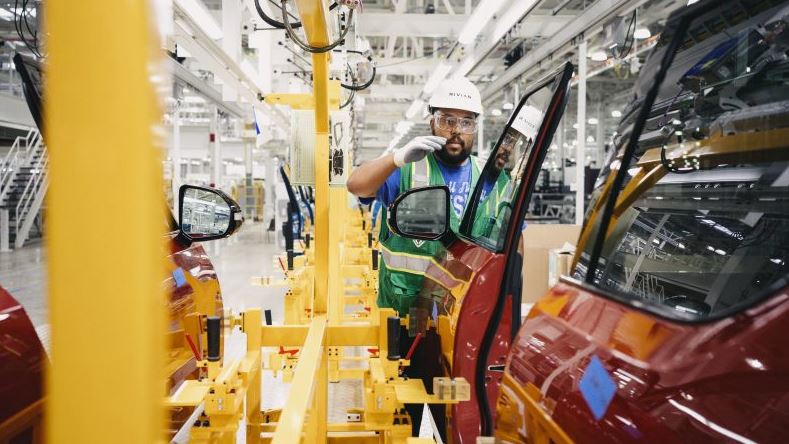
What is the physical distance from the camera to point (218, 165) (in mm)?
13234

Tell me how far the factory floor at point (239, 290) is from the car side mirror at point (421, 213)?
1119 mm

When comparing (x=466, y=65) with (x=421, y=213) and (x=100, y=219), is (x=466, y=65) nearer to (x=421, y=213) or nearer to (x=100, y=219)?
(x=421, y=213)

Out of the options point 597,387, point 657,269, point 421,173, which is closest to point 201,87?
point 421,173

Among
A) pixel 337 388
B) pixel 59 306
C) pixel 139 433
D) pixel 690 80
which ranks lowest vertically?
pixel 337 388

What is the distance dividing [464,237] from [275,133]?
40.2 feet

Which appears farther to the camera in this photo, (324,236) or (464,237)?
(324,236)

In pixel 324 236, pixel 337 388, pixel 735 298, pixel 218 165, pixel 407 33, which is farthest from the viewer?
pixel 218 165

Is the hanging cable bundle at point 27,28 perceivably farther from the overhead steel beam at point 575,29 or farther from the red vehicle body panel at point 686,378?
the overhead steel beam at point 575,29

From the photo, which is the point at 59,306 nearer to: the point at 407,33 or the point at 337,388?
the point at 337,388

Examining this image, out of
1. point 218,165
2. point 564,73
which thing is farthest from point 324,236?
point 218,165

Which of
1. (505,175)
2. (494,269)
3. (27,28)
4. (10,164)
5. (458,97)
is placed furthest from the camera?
(10,164)

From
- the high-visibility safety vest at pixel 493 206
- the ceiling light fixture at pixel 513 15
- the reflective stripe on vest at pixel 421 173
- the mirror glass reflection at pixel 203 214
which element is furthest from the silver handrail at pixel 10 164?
the high-visibility safety vest at pixel 493 206

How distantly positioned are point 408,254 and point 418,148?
0.63 metres

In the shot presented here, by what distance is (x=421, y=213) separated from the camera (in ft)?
8.71
